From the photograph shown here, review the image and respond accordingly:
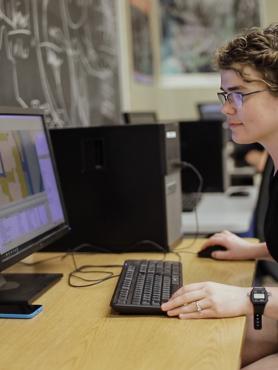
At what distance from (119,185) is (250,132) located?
57cm

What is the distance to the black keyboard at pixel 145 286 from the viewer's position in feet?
3.84

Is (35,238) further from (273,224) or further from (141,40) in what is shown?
(141,40)

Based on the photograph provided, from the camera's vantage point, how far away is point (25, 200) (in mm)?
1410

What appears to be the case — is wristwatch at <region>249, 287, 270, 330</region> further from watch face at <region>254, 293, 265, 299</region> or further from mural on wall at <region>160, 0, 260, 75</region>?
mural on wall at <region>160, 0, 260, 75</region>

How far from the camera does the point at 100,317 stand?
46.4 inches

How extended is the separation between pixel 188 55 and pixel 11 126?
413 centimetres

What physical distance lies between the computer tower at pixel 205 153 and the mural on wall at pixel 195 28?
111 inches

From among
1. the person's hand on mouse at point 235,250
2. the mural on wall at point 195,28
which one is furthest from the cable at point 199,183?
the mural on wall at point 195,28

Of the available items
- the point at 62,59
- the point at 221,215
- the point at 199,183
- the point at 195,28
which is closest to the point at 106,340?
the point at 221,215

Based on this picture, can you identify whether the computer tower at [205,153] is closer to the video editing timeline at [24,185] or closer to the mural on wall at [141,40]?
the video editing timeline at [24,185]

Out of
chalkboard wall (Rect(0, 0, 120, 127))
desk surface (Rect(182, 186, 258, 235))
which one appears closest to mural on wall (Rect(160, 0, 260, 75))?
chalkboard wall (Rect(0, 0, 120, 127))

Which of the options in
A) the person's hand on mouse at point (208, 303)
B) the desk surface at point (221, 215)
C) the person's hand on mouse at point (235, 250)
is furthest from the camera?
the desk surface at point (221, 215)

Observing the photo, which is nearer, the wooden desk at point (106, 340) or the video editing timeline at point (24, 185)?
the wooden desk at point (106, 340)

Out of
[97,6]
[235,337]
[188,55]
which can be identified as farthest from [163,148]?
[188,55]
